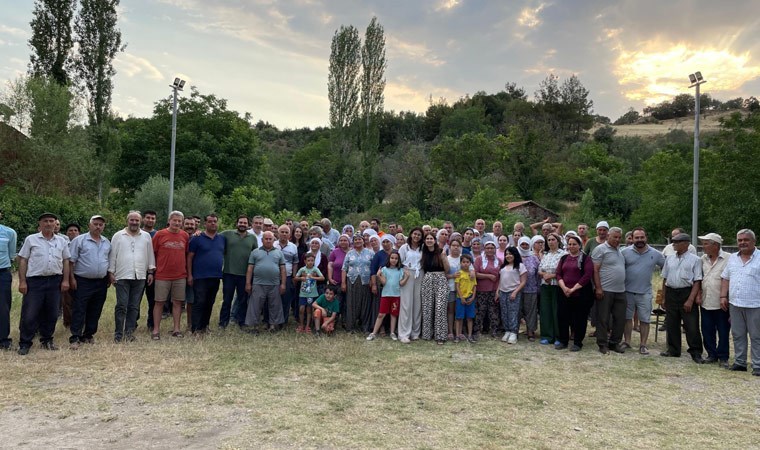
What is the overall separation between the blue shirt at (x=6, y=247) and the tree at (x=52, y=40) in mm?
23694

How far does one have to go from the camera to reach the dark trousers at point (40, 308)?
21.3 feet

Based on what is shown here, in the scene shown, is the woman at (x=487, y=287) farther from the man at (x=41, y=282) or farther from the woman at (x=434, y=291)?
the man at (x=41, y=282)

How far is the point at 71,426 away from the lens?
4293 millimetres

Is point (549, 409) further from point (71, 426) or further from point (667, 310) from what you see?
point (71, 426)

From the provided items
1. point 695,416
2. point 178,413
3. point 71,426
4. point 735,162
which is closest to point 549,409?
point 695,416

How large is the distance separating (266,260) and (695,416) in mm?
5817

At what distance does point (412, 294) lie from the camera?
796 cm

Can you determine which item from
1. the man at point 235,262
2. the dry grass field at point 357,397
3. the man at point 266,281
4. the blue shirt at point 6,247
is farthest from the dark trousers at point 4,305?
the man at point 266,281

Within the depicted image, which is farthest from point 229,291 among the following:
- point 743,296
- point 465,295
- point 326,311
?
point 743,296

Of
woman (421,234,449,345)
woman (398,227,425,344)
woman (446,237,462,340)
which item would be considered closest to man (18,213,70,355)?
woman (398,227,425,344)

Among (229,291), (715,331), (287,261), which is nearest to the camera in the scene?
(715,331)

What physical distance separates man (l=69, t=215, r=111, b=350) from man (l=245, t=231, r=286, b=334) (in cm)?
201

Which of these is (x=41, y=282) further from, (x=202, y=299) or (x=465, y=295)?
(x=465, y=295)

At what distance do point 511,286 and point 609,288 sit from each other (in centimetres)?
142
